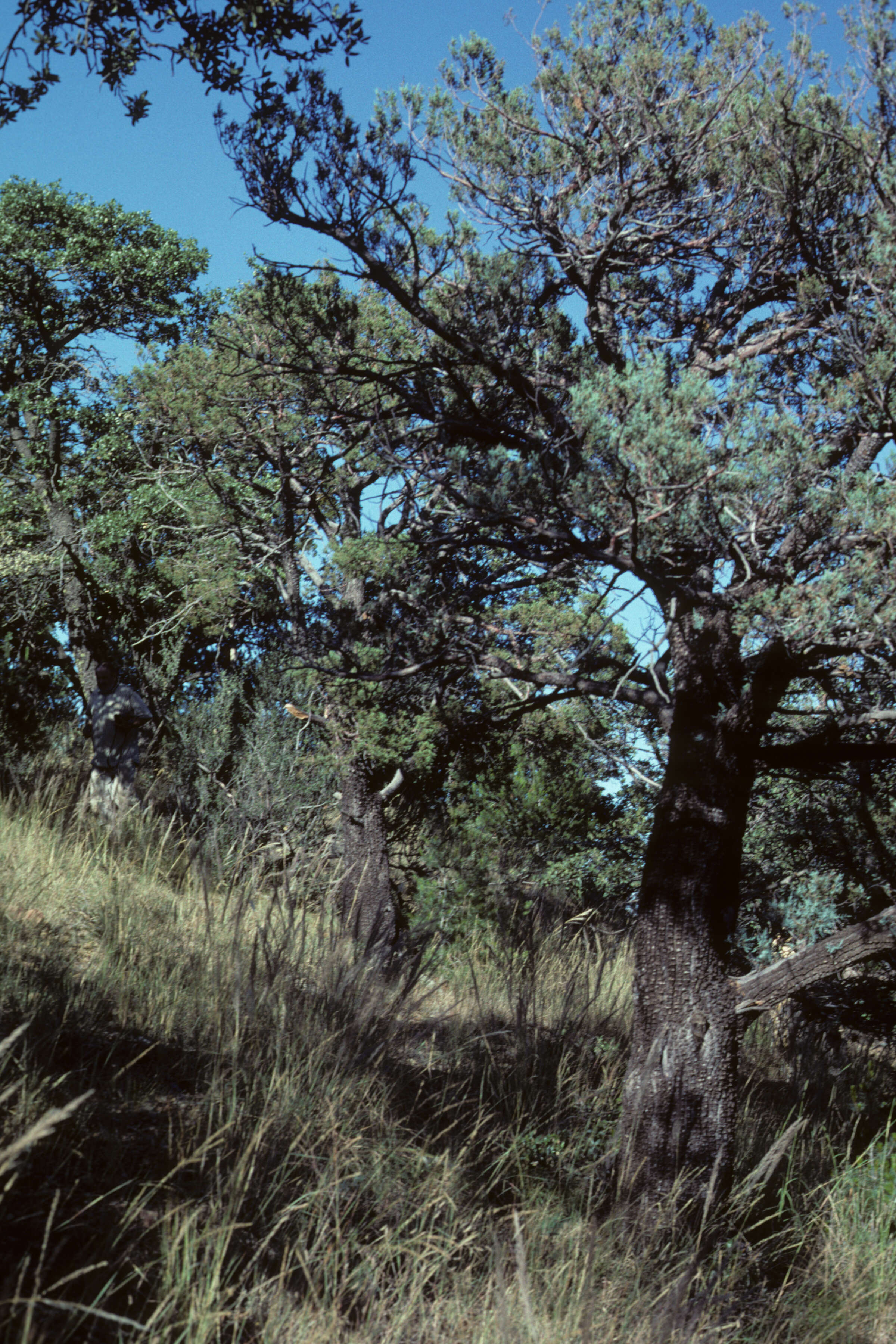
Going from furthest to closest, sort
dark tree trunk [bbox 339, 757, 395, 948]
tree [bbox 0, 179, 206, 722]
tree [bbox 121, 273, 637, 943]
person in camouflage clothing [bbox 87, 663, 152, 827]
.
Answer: tree [bbox 0, 179, 206, 722] → dark tree trunk [bbox 339, 757, 395, 948] → person in camouflage clothing [bbox 87, 663, 152, 827] → tree [bbox 121, 273, 637, 943]

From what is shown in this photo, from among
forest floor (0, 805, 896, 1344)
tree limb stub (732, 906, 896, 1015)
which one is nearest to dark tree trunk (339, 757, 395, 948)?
forest floor (0, 805, 896, 1344)

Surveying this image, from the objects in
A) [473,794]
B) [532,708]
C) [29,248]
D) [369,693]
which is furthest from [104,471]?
[532,708]

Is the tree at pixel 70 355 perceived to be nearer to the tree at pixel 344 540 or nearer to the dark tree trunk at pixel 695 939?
the tree at pixel 344 540

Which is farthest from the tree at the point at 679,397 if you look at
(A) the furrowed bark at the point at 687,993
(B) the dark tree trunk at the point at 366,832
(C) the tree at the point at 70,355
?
(C) the tree at the point at 70,355

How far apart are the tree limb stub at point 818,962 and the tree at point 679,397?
108mm

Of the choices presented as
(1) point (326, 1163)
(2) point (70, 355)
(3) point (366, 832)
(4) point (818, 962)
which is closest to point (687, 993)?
(4) point (818, 962)

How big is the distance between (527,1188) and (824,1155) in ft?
6.43

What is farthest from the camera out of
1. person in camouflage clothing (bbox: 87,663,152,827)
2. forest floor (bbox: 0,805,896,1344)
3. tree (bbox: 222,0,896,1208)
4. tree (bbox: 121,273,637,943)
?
person in camouflage clothing (bbox: 87,663,152,827)

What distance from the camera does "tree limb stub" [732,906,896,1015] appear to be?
417cm

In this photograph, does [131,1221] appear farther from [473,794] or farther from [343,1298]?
[473,794]

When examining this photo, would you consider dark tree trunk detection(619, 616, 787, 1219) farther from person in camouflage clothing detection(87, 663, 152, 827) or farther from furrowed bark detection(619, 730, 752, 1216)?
person in camouflage clothing detection(87, 663, 152, 827)

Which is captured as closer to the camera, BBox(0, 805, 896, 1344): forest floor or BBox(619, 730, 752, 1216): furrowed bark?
BBox(0, 805, 896, 1344): forest floor

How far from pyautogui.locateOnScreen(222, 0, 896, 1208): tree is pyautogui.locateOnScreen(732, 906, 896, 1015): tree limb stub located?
11cm

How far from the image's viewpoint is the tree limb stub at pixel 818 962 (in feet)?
13.7
